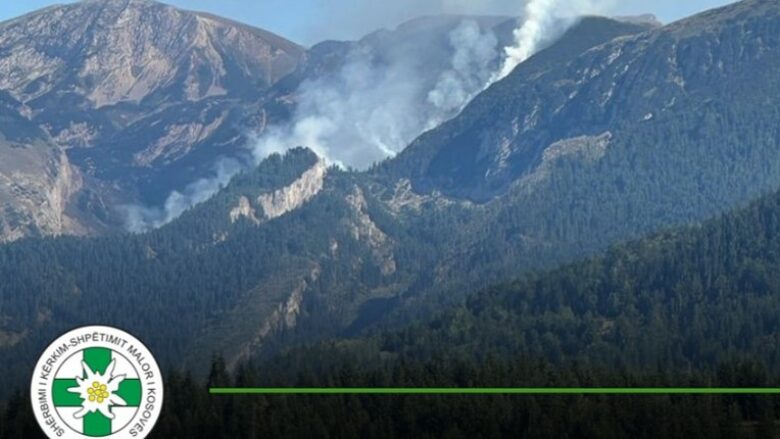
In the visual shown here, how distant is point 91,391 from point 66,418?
1.85m

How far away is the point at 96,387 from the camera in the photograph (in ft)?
251

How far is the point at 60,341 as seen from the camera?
74438 millimetres

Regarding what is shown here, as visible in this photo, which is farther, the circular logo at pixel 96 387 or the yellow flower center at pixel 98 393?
the yellow flower center at pixel 98 393

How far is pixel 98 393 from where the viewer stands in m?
76.5

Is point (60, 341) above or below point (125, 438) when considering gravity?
above

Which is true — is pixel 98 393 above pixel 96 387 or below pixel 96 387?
below

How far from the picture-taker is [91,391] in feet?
251

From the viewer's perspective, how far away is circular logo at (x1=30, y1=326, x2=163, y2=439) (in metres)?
74.6

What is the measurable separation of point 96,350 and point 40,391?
3410mm

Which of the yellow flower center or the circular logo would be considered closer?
the circular logo

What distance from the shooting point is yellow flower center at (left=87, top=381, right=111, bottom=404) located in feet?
250

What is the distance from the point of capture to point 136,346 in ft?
241

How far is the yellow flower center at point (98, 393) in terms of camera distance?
76312 mm

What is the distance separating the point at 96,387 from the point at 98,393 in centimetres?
33
